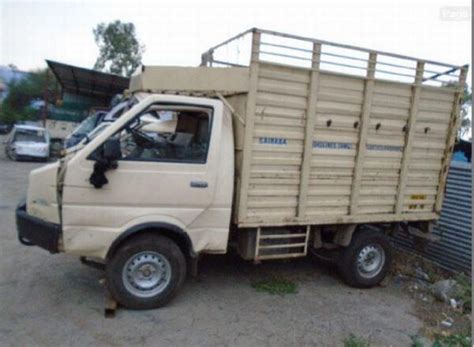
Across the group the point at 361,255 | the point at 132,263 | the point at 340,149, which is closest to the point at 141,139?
the point at 132,263

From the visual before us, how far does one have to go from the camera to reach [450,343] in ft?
11.1

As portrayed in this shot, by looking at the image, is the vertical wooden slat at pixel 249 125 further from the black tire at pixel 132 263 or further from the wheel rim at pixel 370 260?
the wheel rim at pixel 370 260

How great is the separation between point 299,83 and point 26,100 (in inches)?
1323

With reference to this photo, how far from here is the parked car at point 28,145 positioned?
16.8 m

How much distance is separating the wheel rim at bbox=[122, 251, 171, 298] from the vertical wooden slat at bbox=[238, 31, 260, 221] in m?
0.95

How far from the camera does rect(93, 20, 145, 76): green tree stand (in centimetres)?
3466

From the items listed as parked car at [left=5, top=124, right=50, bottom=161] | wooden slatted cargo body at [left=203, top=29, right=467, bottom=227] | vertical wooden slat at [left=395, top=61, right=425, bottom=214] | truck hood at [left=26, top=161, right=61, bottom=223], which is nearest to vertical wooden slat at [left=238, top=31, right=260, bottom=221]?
wooden slatted cargo body at [left=203, top=29, right=467, bottom=227]

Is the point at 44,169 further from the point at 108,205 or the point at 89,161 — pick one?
the point at 108,205

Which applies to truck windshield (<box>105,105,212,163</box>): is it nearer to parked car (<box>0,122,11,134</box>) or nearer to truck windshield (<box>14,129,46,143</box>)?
truck windshield (<box>14,129,46,143</box>)

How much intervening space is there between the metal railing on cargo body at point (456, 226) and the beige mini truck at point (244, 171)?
1297 millimetres

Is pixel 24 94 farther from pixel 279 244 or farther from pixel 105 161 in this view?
pixel 279 244

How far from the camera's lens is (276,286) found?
15.8ft

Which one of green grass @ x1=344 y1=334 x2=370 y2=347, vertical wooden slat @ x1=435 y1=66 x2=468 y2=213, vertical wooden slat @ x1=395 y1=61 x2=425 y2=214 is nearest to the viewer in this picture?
green grass @ x1=344 y1=334 x2=370 y2=347

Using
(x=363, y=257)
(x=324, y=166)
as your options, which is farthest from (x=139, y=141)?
(x=363, y=257)
